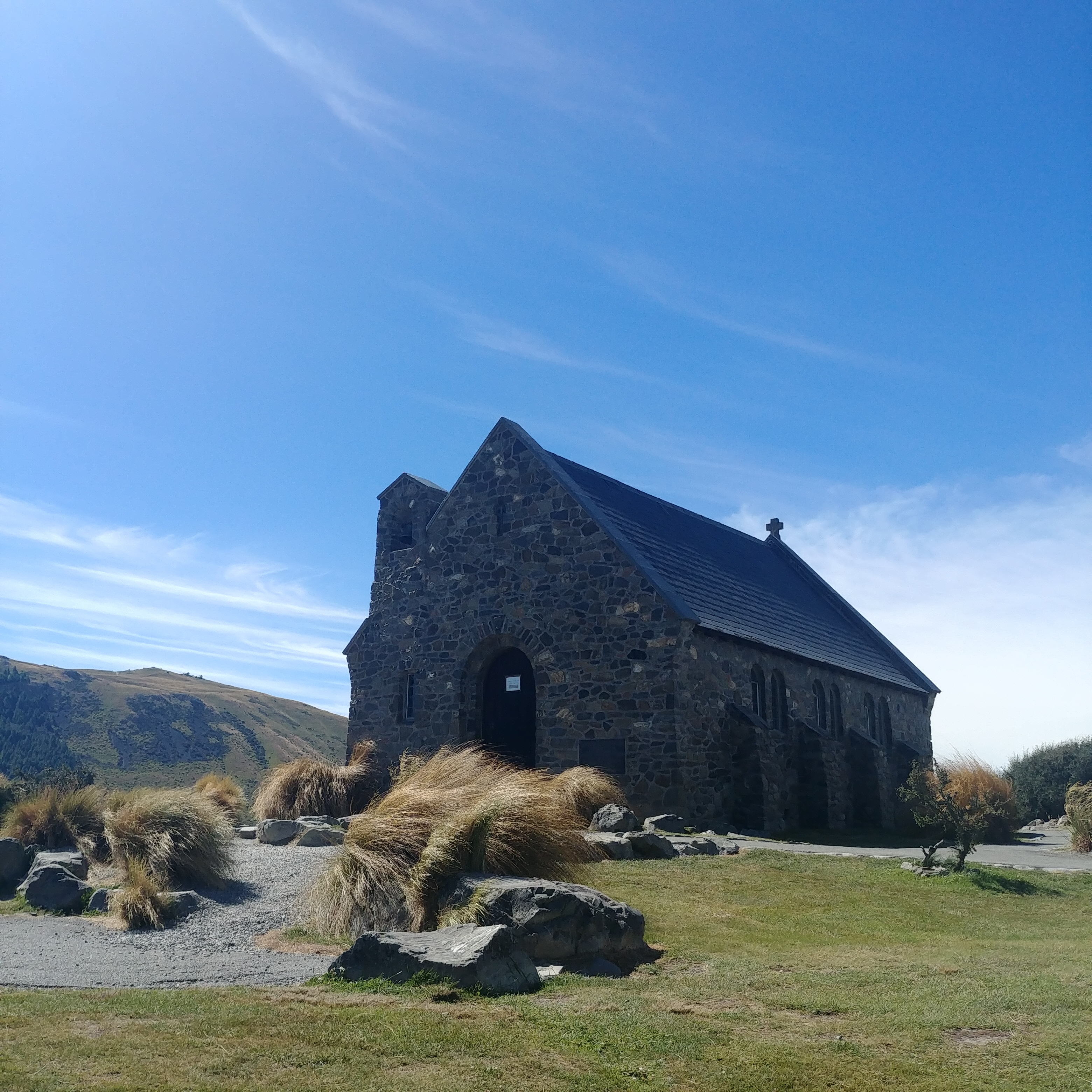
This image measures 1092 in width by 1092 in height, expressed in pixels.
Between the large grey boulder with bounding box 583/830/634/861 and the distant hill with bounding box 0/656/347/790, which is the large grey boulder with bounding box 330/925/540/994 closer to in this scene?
the large grey boulder with bounding box 583/830/634/861

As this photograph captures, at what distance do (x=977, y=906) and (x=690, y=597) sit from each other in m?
10.7

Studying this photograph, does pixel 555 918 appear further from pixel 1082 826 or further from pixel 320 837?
pixel 1082 826

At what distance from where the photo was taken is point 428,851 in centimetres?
866

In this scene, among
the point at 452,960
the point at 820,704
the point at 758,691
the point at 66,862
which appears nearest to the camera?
the point at 452,960

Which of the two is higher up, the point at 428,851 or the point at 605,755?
the point at 605,755

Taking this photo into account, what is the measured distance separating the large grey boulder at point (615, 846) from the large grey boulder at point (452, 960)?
632 centimetres

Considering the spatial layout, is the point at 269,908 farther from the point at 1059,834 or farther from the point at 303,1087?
the point at 1059,834

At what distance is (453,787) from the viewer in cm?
1051

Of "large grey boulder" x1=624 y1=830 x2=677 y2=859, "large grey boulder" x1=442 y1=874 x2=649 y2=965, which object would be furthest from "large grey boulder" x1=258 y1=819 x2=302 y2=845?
"large grey boulder" x1=442 y1=874 x2=649 y2=965

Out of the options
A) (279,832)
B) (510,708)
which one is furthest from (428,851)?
(510,708)

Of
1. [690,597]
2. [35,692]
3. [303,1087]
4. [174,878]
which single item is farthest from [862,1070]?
[35,692]

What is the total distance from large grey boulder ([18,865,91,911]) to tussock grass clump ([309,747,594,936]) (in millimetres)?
3407

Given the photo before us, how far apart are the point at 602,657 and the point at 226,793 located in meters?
8.14

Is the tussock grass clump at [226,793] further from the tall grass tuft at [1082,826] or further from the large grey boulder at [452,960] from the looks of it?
the tall grass tuft at [1082,826]
